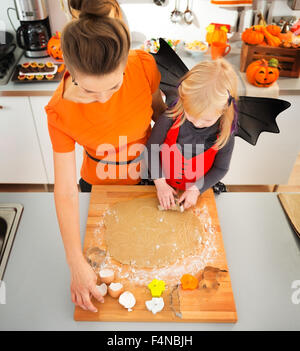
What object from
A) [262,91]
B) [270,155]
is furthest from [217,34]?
[270,155]

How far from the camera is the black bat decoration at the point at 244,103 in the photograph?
111cm

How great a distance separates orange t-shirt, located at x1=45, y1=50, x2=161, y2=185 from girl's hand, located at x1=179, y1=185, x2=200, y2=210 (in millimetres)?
220

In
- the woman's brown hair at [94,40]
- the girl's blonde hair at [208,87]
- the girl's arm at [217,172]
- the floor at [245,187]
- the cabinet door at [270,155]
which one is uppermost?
the woman's brown hair at [94,40]

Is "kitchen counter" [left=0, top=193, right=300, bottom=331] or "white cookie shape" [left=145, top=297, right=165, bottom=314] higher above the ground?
"white cookie shape" [left=145, top=297, right=165, bottom=314]

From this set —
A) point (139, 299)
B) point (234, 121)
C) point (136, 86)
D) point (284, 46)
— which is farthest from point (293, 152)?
point (139, 299)

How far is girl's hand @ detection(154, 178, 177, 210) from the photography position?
3.64 feet

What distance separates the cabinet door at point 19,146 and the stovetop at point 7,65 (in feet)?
0.38

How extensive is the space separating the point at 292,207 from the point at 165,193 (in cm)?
42

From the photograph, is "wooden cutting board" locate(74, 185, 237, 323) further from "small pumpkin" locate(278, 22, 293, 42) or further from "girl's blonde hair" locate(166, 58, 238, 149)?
"small pumpkin" locate(278, 22, 293, 42)

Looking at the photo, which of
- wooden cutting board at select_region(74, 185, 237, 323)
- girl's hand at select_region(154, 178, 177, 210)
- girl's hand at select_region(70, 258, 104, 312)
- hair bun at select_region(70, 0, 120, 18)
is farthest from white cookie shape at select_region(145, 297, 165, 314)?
hair bun at select_region(70, 0, 120, 18)

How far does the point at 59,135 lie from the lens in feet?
3.15

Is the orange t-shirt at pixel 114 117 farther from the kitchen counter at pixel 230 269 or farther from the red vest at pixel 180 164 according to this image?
the kitchen counter at pixel 230 269

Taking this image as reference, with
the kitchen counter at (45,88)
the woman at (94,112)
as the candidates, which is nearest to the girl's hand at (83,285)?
the woman at (94,112)
